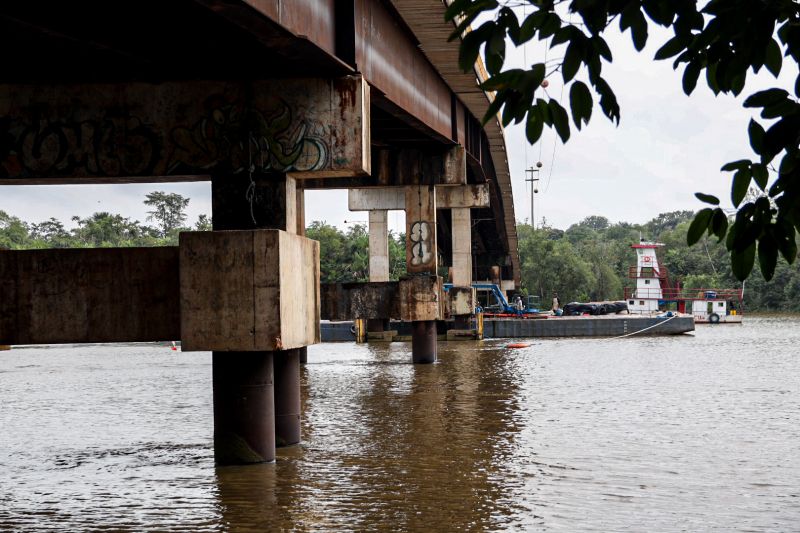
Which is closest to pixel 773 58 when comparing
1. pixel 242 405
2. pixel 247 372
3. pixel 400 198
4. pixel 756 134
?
pixel 756 134

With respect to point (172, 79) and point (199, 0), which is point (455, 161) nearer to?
point (172, 79)

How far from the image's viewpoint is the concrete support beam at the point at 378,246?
53.4 meters

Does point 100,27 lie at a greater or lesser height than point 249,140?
greater

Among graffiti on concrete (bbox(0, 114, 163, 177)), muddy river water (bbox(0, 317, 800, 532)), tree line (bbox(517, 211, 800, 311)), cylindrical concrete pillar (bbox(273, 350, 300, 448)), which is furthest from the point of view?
tree line (bbox(517, 211, 800, 311))

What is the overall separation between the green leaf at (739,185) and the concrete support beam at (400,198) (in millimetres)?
40335

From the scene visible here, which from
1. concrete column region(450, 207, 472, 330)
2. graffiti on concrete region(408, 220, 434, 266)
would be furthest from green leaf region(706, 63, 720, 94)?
concrete column region(450, 207, 472, 330)

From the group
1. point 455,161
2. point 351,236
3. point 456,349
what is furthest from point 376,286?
point 351,236

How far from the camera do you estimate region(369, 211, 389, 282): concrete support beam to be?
53.4 metres

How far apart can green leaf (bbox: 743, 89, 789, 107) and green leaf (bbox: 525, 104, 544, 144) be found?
0.76 metres

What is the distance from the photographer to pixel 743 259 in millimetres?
4070

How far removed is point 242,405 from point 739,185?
30.0 ft

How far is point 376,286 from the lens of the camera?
103ft

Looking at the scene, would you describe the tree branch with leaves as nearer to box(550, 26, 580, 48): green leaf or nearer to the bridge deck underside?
box(550, 26, 580, 48): green leaf

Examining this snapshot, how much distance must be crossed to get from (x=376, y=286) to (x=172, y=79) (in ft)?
58.6
